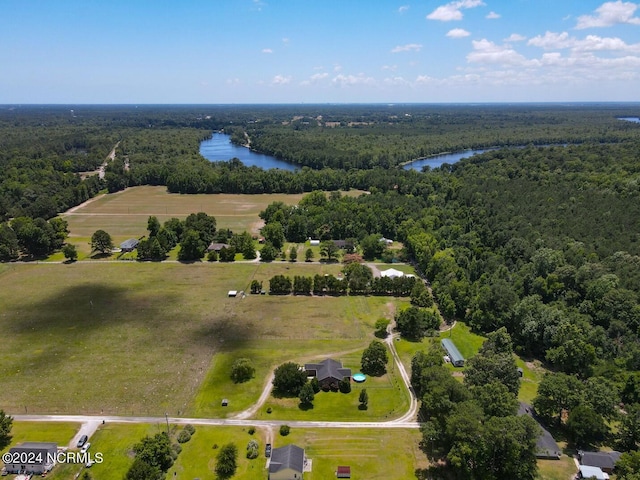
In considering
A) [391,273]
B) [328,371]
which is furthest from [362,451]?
[391,273]

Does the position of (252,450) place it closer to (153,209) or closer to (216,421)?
(216,421)

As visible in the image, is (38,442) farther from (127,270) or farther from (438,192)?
(438,192)

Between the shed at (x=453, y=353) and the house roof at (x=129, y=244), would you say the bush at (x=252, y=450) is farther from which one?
the house roof at (x=129, y=244)

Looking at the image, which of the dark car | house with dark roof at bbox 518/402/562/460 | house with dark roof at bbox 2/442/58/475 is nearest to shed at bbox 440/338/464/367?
house with dark roof at bbox 518/402/562/460

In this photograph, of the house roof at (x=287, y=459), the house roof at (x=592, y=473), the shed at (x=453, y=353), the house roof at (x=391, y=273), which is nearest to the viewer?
the house roof at (x=592, y=473)

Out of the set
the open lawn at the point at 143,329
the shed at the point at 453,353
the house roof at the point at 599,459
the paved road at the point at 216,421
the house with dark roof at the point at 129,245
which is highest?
the house roof at the point at 599,459

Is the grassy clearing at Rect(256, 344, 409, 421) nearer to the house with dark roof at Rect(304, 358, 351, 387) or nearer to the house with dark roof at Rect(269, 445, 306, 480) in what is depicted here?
the house with dark roof at Rect(304, 358, 351, 387)

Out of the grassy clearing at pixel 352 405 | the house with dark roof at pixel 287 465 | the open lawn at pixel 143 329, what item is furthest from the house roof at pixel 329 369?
the house with dark roof at pixel 287 465
